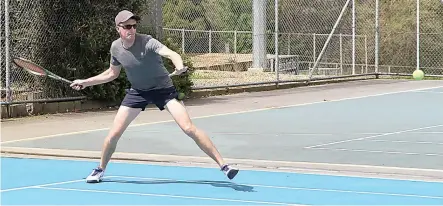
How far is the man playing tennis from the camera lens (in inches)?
328

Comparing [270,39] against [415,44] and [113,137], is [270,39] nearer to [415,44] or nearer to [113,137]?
[415,44]

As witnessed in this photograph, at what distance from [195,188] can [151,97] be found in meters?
1.03

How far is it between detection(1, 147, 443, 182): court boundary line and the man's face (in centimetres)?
216

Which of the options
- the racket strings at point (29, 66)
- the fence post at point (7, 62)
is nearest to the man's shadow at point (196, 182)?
the racket strings at point (29, 66)

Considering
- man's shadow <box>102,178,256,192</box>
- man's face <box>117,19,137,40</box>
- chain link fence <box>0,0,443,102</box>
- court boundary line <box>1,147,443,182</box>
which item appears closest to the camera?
man's face <box>117,19,137,40</box>

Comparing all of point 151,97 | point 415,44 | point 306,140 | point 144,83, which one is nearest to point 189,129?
point 151,97

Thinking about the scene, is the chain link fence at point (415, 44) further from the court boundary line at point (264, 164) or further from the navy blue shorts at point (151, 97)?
the navy blue shorts at point (151, 97)

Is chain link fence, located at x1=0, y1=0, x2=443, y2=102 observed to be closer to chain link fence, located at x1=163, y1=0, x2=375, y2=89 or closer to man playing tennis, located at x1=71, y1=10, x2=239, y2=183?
chain link fence, located at x1=163, y1=0, x2=375, y2=89

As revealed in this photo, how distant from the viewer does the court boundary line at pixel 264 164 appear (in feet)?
29.8

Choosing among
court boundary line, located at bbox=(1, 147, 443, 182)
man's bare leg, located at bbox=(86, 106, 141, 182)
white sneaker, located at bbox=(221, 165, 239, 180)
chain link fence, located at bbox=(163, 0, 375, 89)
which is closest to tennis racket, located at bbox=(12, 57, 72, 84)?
man's bare leg, located at bbox=(86, 106, 141, 182)

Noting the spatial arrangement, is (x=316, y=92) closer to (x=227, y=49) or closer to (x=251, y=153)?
(x=227, y=49)

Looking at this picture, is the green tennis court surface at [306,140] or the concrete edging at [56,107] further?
the concrete edging at [56,107]

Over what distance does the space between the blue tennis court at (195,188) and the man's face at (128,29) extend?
1541mm

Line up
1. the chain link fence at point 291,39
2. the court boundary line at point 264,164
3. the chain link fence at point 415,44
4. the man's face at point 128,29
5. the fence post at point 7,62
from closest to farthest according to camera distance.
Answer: the man's face at point 128,29
the court boundary line at point 264,164
the fence post at point 7,62
the chain link fence at point 291,39
the chain link fence at point 415,44
